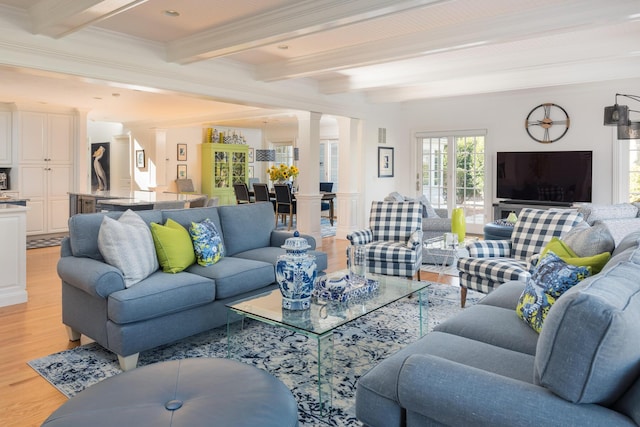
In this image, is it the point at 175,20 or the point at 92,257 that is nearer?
the point at 92,257

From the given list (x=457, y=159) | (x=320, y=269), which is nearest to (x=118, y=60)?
(x=320, y=269)

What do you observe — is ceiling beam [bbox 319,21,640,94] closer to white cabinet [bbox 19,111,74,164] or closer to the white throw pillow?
the white throw pillow

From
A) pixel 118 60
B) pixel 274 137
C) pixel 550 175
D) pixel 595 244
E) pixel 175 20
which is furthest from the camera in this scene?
pixel 274 137

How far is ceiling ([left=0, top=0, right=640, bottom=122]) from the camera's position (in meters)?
3.83

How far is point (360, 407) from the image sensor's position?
1.71 meters

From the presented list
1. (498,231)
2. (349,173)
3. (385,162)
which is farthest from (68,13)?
(385,162)

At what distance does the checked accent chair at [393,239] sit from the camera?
437 centimetres

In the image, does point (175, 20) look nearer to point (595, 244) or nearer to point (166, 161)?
point (595, 244)

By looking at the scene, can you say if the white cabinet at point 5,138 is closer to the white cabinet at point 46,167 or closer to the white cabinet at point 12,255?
the white cabinet at point 46,167

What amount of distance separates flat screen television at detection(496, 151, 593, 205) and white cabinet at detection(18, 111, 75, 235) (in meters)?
7.64

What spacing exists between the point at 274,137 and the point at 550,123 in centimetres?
690

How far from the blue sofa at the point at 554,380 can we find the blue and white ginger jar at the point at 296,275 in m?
0.99

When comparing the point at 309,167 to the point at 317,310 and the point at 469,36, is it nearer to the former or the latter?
the point at 469,36

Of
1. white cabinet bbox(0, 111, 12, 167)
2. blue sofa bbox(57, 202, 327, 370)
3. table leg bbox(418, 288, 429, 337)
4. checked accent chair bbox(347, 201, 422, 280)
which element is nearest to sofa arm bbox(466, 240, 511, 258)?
checked accent chair bbox(347, 201, 422, 280)
